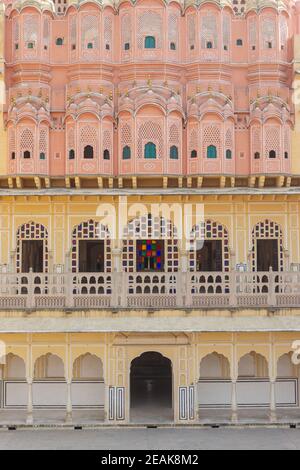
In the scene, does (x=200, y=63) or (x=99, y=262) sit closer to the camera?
(x=200, y=63)

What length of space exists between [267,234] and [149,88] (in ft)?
18.7

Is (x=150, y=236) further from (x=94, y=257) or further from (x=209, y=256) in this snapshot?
(x=94, y=257)

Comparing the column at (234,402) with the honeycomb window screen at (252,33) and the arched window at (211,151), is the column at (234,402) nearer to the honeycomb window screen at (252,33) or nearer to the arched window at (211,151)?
the arched window at (211,151)

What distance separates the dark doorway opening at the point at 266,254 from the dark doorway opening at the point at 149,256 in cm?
308

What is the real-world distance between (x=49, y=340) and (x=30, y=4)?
10.6m

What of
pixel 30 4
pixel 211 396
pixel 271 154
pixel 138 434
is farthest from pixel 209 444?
pixel 30 4

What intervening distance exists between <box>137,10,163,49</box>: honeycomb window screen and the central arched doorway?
35.0ft

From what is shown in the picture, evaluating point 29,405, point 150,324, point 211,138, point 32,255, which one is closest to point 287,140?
point 211,138

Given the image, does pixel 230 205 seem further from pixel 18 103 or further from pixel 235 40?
pixel 18 103

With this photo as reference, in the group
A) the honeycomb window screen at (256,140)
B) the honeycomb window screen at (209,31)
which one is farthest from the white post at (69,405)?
the honeycomb window screen at (209,31)

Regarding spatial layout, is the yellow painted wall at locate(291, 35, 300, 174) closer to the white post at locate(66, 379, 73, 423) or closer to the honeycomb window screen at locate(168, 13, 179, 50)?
the honeycomb window screen at locate(168, 13, 179, 50)

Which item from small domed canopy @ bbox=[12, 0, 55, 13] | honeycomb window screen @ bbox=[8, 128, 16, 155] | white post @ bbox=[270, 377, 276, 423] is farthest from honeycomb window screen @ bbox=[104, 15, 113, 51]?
white post @ bbox=[270, 377, 276, 423]

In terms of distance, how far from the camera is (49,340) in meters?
20.1

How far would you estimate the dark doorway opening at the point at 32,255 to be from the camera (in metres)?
22.7
